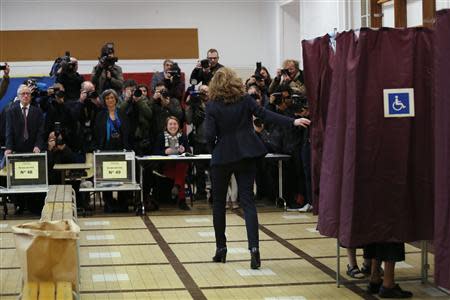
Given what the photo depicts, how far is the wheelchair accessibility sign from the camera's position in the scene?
6.09m

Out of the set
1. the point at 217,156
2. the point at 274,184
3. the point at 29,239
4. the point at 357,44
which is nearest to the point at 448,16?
the point at 357,44

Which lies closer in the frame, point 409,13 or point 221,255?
point 221,255

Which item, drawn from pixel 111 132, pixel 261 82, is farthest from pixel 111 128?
pixel 261 82

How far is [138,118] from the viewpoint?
12375 mm

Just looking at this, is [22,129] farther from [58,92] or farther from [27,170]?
[58,92]

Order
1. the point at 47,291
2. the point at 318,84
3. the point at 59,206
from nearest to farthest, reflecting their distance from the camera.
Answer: the point at 47,291 < the point at 318,84 < the point at 59,206

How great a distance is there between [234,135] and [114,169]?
4427 millimetres

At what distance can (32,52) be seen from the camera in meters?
18.6

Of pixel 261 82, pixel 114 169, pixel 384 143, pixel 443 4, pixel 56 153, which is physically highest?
pixel 443 4

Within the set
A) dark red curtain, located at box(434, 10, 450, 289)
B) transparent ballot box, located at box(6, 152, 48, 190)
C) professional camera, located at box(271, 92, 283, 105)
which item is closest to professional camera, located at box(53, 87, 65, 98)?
transparent ballot box, located at box(6, 152, 48, 190)

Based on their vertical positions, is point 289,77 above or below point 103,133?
above

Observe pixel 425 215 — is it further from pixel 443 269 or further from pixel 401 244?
pixel 443 269

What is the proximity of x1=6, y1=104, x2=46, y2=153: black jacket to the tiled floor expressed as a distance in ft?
4.48

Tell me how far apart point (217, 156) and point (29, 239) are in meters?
2.98
